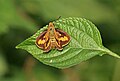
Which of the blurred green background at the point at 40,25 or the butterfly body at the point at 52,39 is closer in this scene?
the butterfly body at the point at 52,39

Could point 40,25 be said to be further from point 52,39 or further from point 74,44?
point 74,44

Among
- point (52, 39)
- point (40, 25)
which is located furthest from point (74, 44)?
point (40, 25)

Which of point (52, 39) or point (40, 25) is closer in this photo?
point (52, 39)

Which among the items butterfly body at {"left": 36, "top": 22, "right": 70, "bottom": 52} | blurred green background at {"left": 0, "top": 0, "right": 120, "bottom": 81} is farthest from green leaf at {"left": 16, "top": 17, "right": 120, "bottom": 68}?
blurred green background at {"left": 0, "top": 0, "right": 120, "bottom": 81}

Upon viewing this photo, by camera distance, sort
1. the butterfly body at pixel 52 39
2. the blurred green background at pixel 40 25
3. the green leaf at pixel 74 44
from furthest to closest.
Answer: the blurred green background at pixel 40 25 < the butterfly body at pixel 52 39 < the green leaf at pixel 74 44

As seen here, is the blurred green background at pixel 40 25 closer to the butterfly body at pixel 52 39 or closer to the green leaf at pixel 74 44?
the butterfly body at pixel 52 39

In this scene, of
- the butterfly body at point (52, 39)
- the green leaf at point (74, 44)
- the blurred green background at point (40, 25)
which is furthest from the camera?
the blurred green background at point (40, 25)

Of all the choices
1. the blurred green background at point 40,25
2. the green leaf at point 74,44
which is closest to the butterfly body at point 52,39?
the green leaf at point 74,44

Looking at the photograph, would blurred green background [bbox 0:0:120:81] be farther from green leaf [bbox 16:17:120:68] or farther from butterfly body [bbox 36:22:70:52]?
green leaf [bbox 16:17:120:68]
